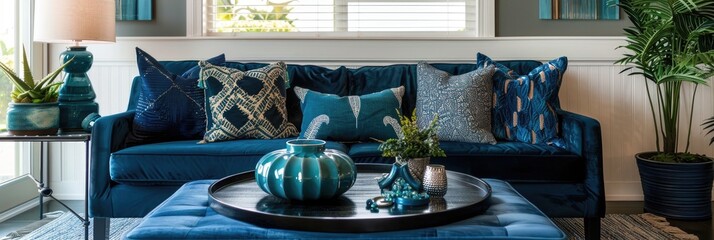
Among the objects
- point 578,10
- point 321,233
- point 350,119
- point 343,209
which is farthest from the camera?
point 578,10

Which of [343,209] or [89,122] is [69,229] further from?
[343,209]

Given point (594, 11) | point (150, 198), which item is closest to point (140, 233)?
point (150, 198)

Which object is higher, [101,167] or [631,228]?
[101,167]

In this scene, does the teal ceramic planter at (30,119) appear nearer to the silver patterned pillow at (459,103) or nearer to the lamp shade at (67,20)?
the lamp shade at (67,20)

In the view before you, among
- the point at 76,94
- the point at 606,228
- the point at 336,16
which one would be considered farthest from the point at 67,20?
the point at 606,228

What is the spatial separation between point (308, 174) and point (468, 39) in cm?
219

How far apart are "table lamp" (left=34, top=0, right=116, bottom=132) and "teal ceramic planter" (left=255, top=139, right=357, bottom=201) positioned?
1.54 m

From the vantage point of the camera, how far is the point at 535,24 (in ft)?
11.9

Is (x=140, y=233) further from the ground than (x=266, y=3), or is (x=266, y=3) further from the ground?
(x=266, y=3)

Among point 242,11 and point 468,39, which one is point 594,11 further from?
point 242,11

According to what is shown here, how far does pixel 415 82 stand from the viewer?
10.6 feet

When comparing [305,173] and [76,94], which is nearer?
[305,173]

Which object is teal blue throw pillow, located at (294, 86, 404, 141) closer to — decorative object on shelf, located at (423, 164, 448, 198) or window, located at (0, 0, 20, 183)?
decorative object on shelf, located at (423, 164, 448, 198)

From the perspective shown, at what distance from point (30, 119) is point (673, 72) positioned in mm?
3013
